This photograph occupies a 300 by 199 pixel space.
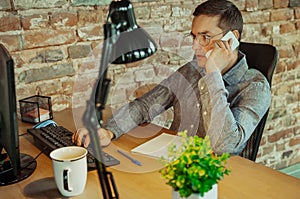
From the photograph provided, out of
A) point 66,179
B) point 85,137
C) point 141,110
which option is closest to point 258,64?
point 141,110

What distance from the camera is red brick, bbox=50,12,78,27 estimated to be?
2.04m

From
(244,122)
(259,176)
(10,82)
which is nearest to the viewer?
(10,82)

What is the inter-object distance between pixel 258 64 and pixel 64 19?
3.01 ft

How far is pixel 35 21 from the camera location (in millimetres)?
1991

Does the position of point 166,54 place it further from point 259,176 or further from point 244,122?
point 259,176

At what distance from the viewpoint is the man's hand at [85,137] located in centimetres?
153

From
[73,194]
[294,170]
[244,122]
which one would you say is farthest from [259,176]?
[294,170]

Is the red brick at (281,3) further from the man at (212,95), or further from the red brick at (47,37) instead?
the red brick at (47,37)

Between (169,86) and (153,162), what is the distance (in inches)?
21.6

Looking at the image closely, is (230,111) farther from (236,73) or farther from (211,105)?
(236,73)

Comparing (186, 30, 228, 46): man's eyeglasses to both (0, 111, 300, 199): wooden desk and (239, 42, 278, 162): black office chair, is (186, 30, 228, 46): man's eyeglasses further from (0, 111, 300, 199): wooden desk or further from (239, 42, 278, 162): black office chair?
(0, 111, 300, 199): wooden desk

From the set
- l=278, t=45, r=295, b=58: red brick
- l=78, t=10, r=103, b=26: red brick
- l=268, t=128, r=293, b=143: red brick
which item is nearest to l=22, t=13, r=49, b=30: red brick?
l=78, t=10, r=103, b=26: red brick

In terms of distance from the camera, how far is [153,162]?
4.63ft

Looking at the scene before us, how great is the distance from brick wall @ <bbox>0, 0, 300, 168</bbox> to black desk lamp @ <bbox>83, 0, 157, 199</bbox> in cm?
102
